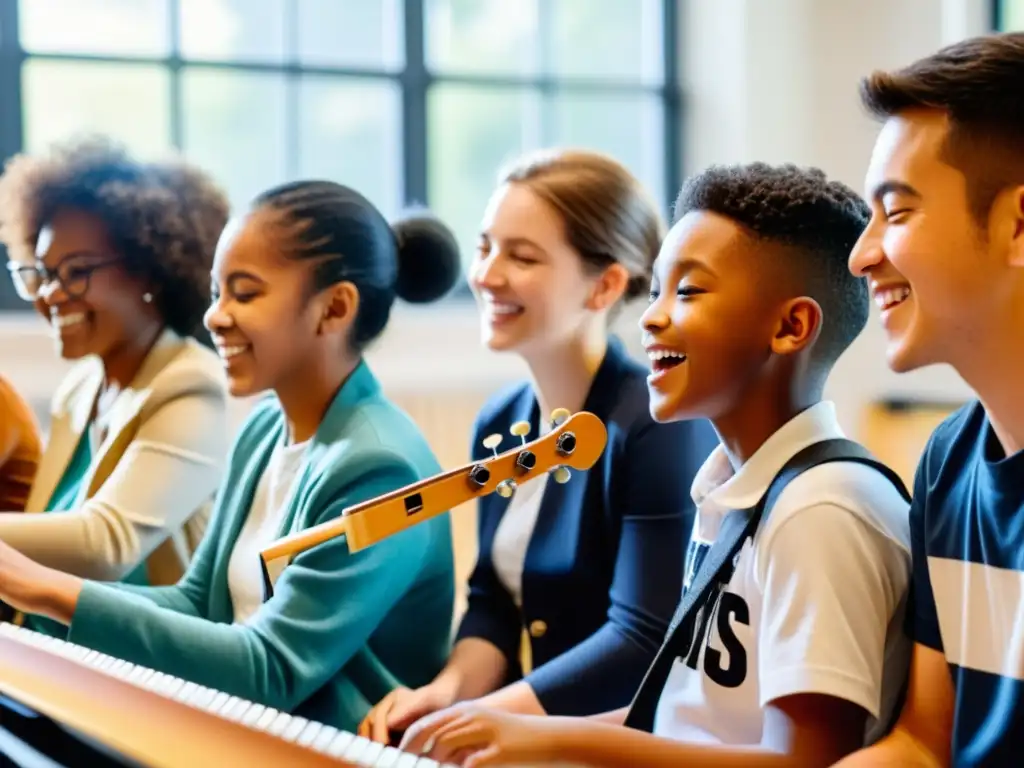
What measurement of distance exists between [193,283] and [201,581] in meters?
0.37

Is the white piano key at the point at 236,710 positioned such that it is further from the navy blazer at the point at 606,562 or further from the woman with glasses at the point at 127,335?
the woman with glasses at the point at 127,335

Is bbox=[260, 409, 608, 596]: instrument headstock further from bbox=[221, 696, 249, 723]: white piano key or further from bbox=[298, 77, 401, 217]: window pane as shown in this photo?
bbox=[298, 77, 401, 217]: window pane

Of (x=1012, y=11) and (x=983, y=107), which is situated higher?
(x=1012, y=11)

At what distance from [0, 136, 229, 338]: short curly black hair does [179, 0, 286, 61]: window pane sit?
4.26 ft

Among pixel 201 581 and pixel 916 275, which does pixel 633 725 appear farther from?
pixel 201 581

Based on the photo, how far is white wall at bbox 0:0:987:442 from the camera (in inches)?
113

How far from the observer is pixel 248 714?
0.70 metres

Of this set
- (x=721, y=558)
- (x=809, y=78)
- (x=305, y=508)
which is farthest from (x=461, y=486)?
(x=809, y=78)

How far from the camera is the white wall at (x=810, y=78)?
2.86m

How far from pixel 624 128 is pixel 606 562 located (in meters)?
2.17

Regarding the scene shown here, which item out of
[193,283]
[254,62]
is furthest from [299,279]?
[254,62]

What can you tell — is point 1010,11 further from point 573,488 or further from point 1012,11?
point 573,488

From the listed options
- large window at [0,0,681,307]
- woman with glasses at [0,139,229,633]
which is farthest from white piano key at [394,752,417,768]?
large window at [0,0,681,307]

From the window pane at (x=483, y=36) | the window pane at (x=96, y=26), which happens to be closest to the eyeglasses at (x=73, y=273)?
the window pane at (x=96, y=26)
